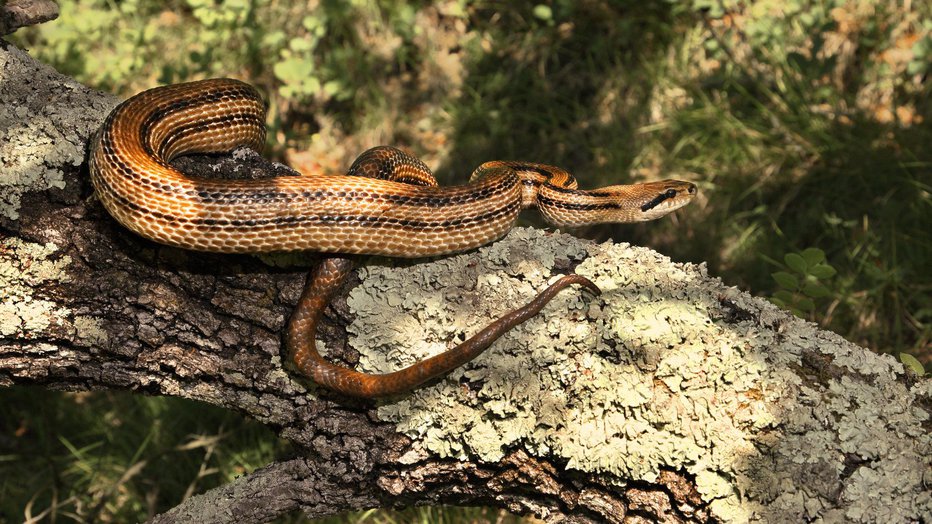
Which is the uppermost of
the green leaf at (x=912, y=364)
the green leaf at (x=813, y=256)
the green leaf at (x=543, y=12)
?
the green leaf at (x=543, y=12)

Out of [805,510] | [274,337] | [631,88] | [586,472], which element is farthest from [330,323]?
[631,88]

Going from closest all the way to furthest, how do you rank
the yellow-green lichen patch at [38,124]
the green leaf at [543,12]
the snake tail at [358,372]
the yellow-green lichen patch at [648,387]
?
the yellow-green lichen patch at [648,387], the snake tail at [358,372], the yellow-green lichen patch at [38,124], the green leaf at [543,12]

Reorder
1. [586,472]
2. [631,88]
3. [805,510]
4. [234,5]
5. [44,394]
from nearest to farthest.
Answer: [805,510], [586,472], [44,394], [234,5], [631,88]

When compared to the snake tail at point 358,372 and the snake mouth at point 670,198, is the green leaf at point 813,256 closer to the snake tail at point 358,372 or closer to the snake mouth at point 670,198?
the snake mouth at point 670,198

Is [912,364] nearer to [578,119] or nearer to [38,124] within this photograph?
[38,124]

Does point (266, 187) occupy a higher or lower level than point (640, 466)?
higher

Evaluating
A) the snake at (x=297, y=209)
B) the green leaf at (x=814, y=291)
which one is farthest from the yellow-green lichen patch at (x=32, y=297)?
the green leaf at (x=814, y=291)

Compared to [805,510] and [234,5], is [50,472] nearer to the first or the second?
[234,5]
